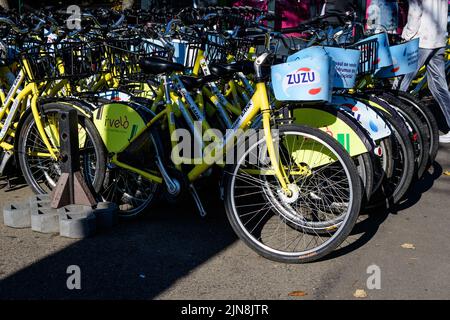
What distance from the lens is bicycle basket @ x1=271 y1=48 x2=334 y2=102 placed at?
12.4 feet

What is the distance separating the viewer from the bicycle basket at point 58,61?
16.0 ft

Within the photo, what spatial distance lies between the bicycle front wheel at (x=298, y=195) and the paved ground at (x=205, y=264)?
0.19 m

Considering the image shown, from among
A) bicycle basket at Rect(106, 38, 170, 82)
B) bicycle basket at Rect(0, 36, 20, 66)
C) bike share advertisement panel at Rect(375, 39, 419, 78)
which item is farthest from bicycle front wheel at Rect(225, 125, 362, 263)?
bicycle basket at Rect(0, 36, 20, 66)

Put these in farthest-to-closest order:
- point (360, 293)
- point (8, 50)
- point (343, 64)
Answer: point (8, 50) < point (343, 64) < point (360, 293)

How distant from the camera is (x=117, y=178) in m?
4.96

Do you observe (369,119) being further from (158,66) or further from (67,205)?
(67,205)

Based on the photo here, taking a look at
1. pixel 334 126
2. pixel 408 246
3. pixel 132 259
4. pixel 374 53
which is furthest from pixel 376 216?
pixel 132 259

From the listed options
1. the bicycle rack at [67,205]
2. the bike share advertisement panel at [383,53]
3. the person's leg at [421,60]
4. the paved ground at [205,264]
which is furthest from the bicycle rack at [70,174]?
the person's leg at [421,60]

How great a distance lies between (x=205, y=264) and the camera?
3.99 meters

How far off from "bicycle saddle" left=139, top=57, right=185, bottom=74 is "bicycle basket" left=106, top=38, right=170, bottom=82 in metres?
0.41

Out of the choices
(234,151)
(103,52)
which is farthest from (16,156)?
(234,151)

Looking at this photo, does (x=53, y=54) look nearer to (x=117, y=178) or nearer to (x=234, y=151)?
(x=117, y=178)

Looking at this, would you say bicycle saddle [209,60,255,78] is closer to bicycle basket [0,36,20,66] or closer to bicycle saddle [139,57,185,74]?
bicycle saddle [139,57,185,74]

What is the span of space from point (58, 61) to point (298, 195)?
2398 millimetres
